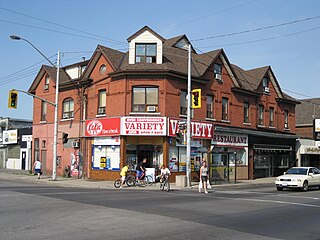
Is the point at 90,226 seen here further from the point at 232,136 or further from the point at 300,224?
the point at 232,136

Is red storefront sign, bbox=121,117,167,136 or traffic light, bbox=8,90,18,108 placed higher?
traffic light, bbox=8,90,18,108

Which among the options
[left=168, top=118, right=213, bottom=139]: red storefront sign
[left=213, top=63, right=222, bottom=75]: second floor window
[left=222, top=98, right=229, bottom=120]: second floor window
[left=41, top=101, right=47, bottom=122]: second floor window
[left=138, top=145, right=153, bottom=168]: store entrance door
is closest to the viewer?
[left=168, top=118, right=213, bottom=139]: red storefront sign

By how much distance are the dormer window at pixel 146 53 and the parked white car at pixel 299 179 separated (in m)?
12.7

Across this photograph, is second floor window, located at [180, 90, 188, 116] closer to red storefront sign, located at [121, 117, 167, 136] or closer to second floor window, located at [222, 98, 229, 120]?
red storefront sign, located at [121, 117, 167, 136]

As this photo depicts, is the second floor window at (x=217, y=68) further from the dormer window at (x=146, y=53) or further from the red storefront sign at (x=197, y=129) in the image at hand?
the dormer window at (x=146, y=53)

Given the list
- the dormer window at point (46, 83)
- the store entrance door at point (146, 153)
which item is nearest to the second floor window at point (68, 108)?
the dormer window at point (46, 83)

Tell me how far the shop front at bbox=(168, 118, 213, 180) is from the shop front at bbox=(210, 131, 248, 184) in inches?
39.2

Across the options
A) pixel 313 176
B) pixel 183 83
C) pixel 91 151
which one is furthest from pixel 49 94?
pixel 313 176

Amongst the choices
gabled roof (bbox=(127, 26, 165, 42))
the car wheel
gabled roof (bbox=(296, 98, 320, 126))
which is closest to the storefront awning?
gabled roof (bbox=(127, 26, 165, 42))

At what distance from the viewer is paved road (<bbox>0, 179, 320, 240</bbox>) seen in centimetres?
917

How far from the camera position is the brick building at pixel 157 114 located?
2862cm

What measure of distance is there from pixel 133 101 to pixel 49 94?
11813 millimetres

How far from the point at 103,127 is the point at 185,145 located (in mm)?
6328

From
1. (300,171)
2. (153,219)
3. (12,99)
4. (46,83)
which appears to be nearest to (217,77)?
(300,171)
